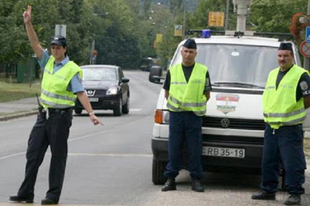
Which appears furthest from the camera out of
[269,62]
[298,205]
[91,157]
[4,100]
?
[4,100]

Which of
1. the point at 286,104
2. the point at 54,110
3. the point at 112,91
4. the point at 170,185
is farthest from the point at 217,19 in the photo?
the point at 54,110

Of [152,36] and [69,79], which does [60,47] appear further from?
[152,36]

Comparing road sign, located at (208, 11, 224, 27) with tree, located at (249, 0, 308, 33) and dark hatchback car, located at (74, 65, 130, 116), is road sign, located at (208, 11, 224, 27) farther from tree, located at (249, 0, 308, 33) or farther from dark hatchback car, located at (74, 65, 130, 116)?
dark hatchback car, located at (74, 65, 130, 116)

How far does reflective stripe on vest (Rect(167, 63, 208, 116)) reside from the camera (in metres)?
11.6

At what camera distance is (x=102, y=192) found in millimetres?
11773

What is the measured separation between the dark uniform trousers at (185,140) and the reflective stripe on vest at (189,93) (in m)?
0.09

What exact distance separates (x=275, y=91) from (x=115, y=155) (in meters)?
6.32

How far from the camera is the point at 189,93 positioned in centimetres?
1165

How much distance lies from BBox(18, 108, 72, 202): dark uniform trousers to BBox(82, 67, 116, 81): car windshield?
20265mm

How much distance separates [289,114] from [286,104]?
0.12m

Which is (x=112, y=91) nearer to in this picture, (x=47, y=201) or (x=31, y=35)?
(x=31, y=35)

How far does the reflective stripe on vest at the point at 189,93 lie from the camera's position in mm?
11578

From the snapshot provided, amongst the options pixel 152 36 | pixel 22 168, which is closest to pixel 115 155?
pixel 22 168

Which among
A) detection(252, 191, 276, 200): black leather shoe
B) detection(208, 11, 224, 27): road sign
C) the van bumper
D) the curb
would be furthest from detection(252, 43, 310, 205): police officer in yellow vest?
detection(208, 11, 224, 27): road sign
